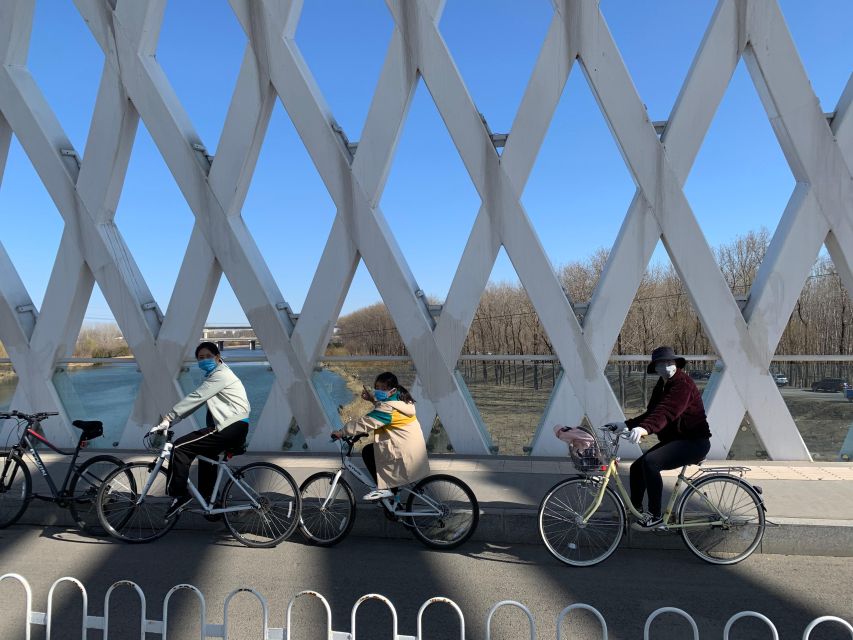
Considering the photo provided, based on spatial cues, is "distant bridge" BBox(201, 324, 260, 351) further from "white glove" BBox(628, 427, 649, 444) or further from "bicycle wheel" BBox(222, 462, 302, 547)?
"white glove" BBox(628, 427, 649, 444)

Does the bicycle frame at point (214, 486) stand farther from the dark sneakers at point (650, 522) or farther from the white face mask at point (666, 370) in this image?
the white face mask at point (666, 370)

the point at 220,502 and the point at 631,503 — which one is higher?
the point at 220,502

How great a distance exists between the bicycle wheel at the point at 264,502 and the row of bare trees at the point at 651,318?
3980 mm

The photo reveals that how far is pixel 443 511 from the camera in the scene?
229 inches

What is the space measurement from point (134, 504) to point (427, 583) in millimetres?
3100

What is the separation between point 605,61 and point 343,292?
484 cm

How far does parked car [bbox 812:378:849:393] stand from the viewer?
28.4ft

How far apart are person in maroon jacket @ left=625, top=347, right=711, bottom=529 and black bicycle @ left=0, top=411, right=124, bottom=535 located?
5018 millimetres

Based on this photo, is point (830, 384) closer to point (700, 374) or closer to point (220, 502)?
point (700, 374)

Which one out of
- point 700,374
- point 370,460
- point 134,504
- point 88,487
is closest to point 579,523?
point 370,460

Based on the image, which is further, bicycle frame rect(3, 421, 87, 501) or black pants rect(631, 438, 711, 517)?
bicycle frame rect(3, 421, 87, 501)

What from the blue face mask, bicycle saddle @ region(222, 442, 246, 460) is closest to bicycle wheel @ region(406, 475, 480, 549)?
bicycle saddle @ region(222, 442, 246, 460)

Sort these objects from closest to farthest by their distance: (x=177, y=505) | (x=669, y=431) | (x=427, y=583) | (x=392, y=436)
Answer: (x=427, y=583), (x=669, y=431), (x=392, y=436), (x=177, y=505)

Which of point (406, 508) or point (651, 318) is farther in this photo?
point (651, 318)
